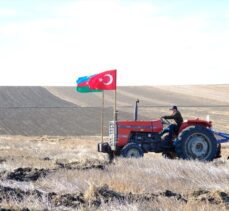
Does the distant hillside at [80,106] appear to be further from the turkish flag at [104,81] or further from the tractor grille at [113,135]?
the tractor grille at [113,135]

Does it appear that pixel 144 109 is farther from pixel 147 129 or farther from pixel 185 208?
pixel 185 208

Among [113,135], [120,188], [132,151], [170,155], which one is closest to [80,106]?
[113,135]

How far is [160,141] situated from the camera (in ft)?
58.3

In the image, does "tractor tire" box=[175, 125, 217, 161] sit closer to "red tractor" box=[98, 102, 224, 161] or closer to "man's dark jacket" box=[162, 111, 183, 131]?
"red tractor" box=[98, 102, 224, 161]

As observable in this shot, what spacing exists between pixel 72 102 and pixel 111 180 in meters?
63.0

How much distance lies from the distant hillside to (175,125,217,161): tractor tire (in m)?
31.1

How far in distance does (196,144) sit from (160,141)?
3.60 ft

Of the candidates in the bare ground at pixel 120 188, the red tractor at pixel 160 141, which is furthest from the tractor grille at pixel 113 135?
the bare ground at pixel 120 188

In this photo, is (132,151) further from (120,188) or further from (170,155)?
(120,188)

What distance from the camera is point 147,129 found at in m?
18.0

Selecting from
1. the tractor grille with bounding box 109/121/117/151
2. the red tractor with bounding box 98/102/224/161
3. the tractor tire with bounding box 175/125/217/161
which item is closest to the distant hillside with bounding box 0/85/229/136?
the tractor grille with bounding box 109/121/117/151

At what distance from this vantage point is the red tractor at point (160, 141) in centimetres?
1719

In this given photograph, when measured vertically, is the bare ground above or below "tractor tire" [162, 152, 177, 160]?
above

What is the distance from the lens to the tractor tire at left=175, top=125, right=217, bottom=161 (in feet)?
56.1
